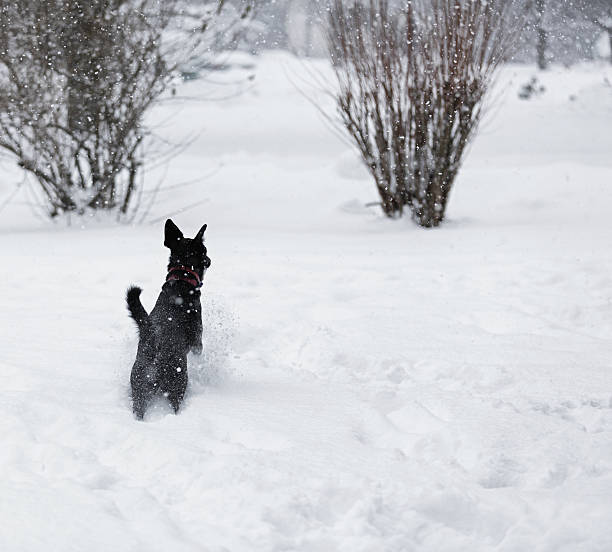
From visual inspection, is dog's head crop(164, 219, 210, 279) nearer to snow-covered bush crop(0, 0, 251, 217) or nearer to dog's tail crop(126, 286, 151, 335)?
dog's tail crop(126, 286, 151, 335)

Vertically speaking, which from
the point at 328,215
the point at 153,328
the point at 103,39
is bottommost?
the point at 328,215

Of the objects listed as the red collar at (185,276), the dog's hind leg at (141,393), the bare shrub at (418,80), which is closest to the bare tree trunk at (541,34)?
the bare shrub at (418,80)

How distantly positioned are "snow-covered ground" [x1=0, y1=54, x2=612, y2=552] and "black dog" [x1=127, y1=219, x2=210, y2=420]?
0.46 ft

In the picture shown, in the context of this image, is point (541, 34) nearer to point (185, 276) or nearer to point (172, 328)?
point (185, 276)

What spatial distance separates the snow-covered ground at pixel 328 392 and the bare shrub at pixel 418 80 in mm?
551

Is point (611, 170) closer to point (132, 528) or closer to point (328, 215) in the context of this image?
point (328, 215)

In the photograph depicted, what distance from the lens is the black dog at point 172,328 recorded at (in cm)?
325

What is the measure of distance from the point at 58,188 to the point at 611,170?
285 inches

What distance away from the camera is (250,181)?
455 inches

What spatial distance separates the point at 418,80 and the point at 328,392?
468cm

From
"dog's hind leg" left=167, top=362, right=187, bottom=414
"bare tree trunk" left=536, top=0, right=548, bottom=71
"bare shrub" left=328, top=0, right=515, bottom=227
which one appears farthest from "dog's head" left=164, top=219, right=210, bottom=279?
"bare tree trunk" left=536, top=0, right=548, bottom=71

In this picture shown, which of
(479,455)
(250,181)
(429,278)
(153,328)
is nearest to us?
(479,455)

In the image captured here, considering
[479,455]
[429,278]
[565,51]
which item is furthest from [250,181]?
[565,51]

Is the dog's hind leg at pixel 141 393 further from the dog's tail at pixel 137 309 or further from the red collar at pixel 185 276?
the red collar at pixel 185 276
